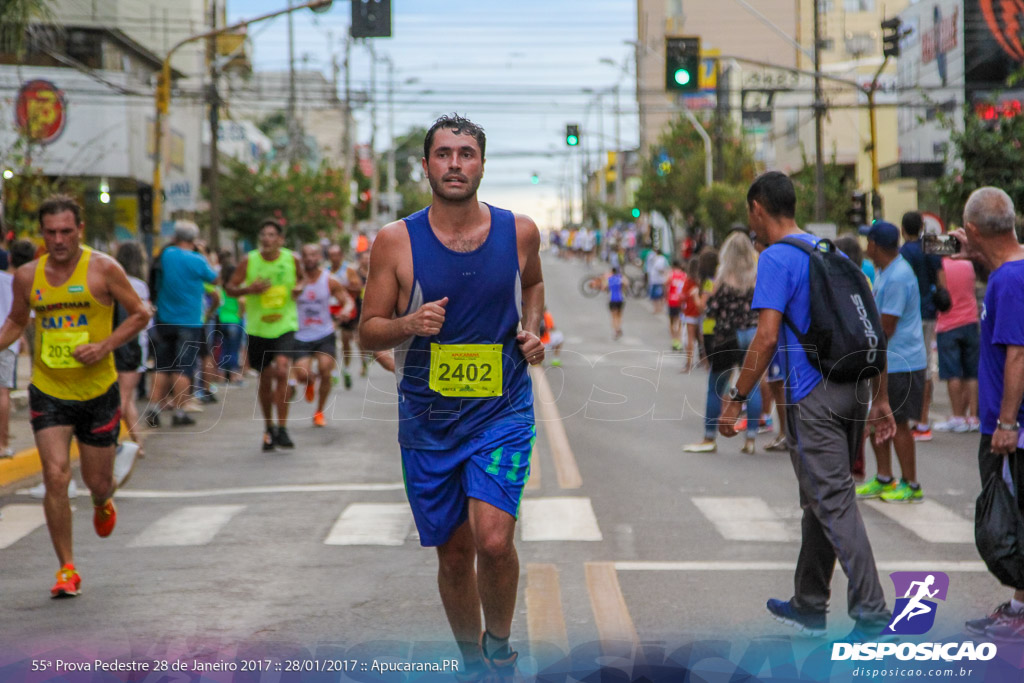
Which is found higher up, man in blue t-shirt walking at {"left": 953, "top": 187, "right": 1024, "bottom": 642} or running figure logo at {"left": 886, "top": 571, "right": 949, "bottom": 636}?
man in blue t-shirt walking at {"left": 953, "top": 187, "right": 1024, "bottom": 642}

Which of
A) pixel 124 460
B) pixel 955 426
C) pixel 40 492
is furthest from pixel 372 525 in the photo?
pixel 955 426

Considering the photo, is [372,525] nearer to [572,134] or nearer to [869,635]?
[869,635]

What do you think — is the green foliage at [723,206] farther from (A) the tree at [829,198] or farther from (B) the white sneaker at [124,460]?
(B) the white sneaker at [124,460]

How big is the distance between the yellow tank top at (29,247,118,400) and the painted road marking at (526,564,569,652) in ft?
8.42

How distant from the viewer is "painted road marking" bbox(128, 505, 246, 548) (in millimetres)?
8531

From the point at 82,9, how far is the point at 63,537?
1329 inches

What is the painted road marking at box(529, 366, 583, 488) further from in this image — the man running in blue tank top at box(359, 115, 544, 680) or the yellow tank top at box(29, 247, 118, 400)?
the man running in blue tank top at box(359, 115, 544, 680)

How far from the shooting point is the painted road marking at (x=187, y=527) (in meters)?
8.53

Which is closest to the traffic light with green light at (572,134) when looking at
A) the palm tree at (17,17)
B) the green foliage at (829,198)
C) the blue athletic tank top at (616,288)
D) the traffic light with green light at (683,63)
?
the blue athletic tank top at (616,288)

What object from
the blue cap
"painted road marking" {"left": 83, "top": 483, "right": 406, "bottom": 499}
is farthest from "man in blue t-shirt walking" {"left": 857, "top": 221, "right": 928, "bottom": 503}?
"painted road marking" {"left": 83, "top": 483, "right": 406, "bottom": 499}

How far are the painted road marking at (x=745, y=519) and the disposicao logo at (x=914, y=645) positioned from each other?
1.86 meters

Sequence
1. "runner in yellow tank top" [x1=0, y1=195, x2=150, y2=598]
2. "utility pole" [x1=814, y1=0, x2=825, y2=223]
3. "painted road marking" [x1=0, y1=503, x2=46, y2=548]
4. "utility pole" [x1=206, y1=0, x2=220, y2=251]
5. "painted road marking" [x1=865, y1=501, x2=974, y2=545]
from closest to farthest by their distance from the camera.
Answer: "runner in yellow tank top" [x1=0, y1=195, x2=150, y2=598] → "painted road marking" [x1=865, y1=501, x2=974, y2=545] → "painted road marking" [x1=0, y1=503, x2=46, y2=548] → "utility pole" [x1=206, y1=0, x2=220, y2=251] → "utility pole" [x1=814, y1=0, x2=825, y2=223]

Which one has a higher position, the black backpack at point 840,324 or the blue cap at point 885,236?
the blue cap at point 885,236

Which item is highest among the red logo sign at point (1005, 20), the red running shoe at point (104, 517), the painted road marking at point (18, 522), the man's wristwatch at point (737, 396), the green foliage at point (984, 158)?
the red logo sign at point (1005, 20)
